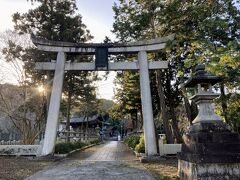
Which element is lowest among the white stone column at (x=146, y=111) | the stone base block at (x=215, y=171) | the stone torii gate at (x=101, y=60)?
the stone base block at (x=215, y=171)

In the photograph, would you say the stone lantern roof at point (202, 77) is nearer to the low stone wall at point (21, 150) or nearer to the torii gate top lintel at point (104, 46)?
the torii gate top lintel at point (104, 46)

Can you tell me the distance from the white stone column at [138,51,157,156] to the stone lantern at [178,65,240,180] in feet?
17.3

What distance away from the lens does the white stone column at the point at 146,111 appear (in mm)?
13422

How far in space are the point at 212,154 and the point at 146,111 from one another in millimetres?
7111

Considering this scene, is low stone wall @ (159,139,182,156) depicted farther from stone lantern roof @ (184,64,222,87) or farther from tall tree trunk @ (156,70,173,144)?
stone lantern roof @ (184,64,222,87)

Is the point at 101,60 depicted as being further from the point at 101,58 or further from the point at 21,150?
the point at 21,150

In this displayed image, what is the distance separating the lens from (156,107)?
2316cm

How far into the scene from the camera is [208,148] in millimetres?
7008

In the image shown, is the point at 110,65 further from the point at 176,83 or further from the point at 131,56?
the point at 176,83

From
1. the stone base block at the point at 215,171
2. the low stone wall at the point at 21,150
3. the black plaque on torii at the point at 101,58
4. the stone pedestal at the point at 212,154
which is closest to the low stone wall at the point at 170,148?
the black plaque on torii at the point at 101,58

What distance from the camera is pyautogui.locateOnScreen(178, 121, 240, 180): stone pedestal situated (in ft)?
22.4

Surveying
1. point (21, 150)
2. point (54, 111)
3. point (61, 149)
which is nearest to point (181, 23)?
point (54, 111)

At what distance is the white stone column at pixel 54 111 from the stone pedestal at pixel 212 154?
8078 millimetres

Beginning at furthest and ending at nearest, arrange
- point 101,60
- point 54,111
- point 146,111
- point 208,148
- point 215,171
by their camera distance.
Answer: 1. point 101,60
2. point 54,111
3. point 146,111
4. point 208,148
5. point 215,171
